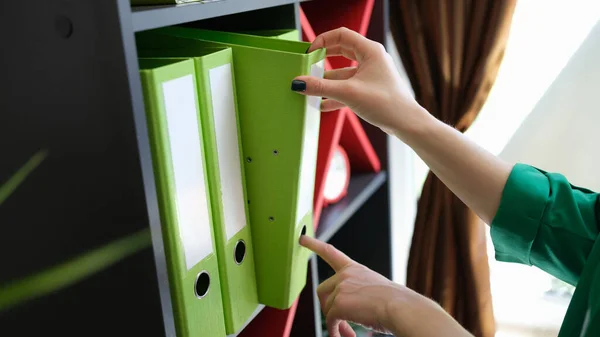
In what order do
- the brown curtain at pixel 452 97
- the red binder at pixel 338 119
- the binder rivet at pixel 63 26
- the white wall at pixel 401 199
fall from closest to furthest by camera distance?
the binder rivet at pixel 63 26, the red binder at pixel 338 119, the brown curtain at pixel 452 97, the white wall at pixel 401 199

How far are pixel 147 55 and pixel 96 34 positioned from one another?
0.19m

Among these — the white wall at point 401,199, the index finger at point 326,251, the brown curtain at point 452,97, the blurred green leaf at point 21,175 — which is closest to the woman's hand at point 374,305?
the index finger at point 326,251

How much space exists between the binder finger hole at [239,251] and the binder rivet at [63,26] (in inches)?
15.2

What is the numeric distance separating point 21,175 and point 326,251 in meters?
0.50

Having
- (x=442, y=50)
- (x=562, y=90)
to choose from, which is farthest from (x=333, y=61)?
(x=562, y=90)

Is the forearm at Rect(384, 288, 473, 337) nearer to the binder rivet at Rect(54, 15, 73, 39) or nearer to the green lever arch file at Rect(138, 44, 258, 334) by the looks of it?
the green lever arch file at Rect(138, 44, 258, 334)

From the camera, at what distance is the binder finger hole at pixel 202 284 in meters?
0.74

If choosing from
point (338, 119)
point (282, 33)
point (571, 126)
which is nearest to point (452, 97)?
point (571, 126)

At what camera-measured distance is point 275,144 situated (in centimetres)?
82

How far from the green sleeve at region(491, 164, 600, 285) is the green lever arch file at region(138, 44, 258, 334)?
0.44 m

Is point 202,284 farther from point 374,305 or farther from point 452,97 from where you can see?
point 452,97

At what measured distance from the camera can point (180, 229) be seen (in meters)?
0.67

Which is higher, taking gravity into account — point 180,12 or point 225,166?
point 180,12

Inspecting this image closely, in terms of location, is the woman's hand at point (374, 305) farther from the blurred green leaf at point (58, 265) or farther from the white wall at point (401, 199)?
the white wall at point (401, 199)
